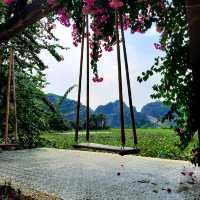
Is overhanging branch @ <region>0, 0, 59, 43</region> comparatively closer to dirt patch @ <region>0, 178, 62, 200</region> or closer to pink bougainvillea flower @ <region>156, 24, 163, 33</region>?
pink bougainvillea flower @ <region>156, 24, 163, 33</region>

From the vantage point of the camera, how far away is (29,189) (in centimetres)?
509

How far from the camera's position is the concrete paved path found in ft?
15.7

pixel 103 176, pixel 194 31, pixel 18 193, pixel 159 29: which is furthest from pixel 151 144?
pixel 194 31

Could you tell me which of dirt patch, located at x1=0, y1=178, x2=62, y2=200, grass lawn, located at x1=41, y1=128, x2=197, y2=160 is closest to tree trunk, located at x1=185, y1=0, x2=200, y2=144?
grass lawn, located at x1=41, y1=128, x2=197, y2=160

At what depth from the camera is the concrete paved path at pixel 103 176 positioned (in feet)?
15.7

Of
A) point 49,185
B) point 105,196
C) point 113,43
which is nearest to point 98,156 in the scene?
point 113,43

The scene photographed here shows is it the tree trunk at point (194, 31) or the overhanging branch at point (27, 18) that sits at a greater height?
the overhanging branch at point (27, 18)

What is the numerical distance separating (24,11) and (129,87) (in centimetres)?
158

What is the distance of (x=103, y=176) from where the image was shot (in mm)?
5949

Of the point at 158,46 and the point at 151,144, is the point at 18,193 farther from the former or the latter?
the point at 151,144

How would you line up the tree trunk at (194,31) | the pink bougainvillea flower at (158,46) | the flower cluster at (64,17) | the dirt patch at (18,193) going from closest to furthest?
the tree trunk at (194,31) → the dirt patch at (18,193) → the pink bougainvillea flower at (158,46) → the flower cluster at (64,17)

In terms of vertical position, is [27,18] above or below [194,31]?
above

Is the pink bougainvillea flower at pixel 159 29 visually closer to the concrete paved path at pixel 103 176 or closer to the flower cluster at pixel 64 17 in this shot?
the flower cluster at pixel 64 17

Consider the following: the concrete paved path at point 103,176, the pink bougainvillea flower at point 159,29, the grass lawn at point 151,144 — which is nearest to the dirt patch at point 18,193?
the concrete paved path at point 103,176
